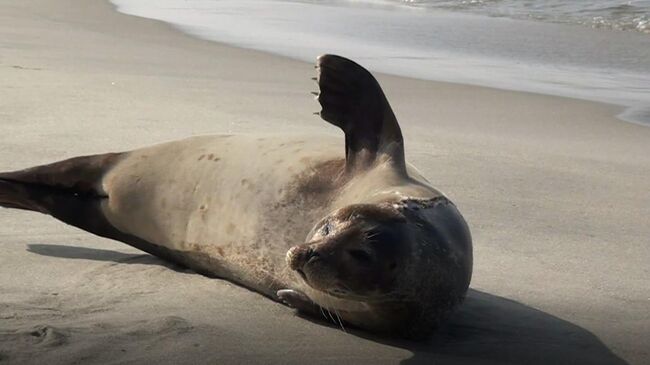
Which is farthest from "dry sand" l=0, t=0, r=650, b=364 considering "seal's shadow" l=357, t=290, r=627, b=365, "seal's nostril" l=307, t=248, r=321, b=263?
"seal's nostril" l=307, t=248, r=321, b=263

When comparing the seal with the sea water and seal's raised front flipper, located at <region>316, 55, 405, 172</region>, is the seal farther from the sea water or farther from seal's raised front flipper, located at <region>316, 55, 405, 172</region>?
the sea water

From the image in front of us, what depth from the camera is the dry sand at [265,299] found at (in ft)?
10.2

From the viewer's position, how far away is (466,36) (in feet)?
42.8

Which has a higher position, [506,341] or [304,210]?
[304,210]

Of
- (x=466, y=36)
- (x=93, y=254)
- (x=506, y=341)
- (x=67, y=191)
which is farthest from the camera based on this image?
(x=466, y=36)

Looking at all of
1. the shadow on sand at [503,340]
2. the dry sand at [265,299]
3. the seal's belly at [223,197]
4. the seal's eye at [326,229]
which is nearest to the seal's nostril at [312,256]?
the seal's eye at [326,229]

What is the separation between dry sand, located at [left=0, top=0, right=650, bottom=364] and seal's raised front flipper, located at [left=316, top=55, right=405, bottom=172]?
524 mm

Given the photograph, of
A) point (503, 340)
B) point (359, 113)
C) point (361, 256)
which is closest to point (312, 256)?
point (361, 256)

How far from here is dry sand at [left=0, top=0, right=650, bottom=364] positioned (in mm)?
3123

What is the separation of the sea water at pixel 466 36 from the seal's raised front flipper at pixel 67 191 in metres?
4.56

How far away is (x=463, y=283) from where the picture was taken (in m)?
3.22

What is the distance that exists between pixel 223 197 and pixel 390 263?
112cm

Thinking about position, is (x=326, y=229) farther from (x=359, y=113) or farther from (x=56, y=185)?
(x=56, y=185)

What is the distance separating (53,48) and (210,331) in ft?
22.5
